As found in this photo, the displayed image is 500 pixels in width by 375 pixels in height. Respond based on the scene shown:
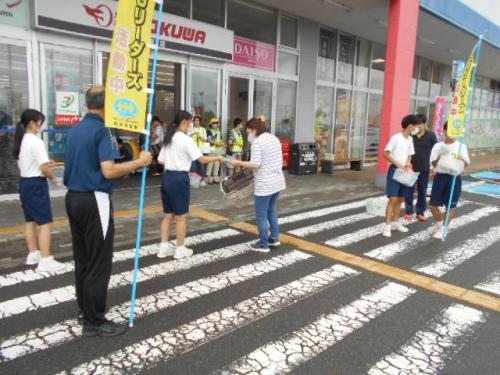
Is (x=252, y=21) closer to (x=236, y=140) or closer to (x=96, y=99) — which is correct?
(x=236, y=140)

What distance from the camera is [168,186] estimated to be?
5.20 meters

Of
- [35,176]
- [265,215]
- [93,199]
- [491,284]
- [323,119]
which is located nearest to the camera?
[93,199]

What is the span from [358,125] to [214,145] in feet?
27.7

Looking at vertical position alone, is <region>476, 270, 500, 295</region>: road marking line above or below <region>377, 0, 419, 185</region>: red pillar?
below

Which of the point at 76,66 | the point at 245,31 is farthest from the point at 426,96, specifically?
the point at 76,66

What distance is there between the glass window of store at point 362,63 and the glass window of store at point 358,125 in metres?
0.49

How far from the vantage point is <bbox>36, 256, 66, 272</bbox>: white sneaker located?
4750 millimetres

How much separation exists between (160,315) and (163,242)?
Answer: 1.76m

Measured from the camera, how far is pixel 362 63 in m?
16.8

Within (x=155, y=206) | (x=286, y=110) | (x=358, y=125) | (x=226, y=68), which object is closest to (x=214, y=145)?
(x=226, y=68)

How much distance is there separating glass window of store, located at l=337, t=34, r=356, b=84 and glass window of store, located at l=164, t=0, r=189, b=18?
22.6 ft

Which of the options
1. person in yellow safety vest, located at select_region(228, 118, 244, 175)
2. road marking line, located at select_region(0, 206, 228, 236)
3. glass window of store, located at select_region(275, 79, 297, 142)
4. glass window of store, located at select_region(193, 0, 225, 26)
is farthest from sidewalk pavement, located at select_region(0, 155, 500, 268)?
glass window of store, located at select_region(193, 0, 225, 26)

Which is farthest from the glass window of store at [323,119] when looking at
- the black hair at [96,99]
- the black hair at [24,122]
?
the black hair at [96,99]

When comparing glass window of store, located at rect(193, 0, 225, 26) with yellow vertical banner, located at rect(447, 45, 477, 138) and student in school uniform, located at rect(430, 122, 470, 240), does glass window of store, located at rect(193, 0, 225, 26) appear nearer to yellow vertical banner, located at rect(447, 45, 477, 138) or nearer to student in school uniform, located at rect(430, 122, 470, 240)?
yellow vertical banner, located at rect(447, 45, 477, 138)
